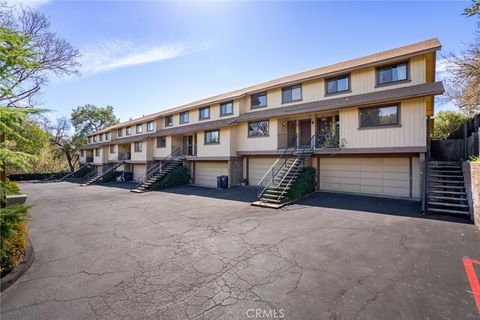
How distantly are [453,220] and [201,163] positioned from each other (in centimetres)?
1761

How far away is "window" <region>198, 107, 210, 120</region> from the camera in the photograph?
21.8m

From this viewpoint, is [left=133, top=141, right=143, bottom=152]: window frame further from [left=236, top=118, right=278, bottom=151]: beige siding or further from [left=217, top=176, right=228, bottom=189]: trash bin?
[left=236, top=118, right=278, bottom=151]: beige siding

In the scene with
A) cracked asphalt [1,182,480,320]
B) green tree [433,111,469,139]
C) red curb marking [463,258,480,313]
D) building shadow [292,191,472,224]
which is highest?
green tree [433,111,469,139]

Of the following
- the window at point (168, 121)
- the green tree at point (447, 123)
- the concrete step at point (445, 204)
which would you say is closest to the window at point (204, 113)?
the window at point (168, 121)

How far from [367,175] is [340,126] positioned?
3225 millimetres

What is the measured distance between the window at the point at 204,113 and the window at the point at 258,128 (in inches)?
224

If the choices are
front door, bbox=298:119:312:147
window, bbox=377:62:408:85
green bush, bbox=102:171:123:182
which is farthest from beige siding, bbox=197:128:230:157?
green bush, bbox=102:171:123:182

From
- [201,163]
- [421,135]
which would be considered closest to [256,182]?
[201,163]

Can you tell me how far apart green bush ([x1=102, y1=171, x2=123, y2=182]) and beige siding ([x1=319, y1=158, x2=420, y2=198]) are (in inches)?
1015

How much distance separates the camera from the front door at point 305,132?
53.9ft

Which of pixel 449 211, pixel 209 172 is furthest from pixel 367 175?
pixel 209 172

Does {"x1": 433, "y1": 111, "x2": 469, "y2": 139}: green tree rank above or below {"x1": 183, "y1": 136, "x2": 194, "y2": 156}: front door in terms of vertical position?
above

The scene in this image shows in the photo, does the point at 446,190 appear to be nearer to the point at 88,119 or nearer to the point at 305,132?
the point at 305,132

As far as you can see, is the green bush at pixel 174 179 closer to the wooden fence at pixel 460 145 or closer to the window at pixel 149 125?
the window at pixel 149 125
